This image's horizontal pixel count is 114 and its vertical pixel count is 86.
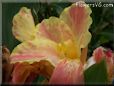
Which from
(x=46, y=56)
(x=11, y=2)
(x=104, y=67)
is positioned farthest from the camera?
(x=11, y=2)

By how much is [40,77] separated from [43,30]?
0.12m

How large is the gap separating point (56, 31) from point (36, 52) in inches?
2.8

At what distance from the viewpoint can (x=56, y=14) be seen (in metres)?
0.82

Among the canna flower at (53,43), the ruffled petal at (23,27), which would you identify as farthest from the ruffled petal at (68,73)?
the ruffled petal at (23,27)

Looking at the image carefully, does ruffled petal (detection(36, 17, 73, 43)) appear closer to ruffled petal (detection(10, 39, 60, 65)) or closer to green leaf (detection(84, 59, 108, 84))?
ruffled petal (detection(10, 39, 60, 65))

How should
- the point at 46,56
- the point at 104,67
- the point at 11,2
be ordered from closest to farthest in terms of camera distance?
the point at 104,67
the point at 46,56
the point at 11,2

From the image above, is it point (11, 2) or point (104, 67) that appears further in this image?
point (11, 2)

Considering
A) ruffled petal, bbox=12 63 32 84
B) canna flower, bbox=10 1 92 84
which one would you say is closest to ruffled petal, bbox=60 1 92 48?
canna flower, bbox=10 1 92 84

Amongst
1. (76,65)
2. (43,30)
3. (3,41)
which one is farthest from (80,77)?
(3,41)

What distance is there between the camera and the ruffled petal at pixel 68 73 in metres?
0.70

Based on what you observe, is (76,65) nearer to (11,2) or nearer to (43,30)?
(43,30)

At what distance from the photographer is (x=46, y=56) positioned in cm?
77

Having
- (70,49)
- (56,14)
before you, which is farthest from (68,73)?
(56,14)

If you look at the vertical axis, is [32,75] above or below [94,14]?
below
